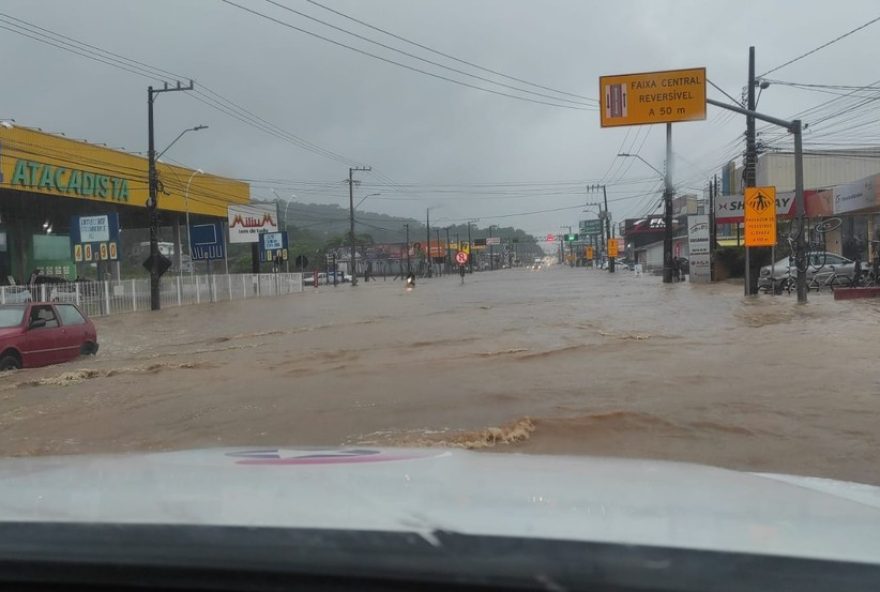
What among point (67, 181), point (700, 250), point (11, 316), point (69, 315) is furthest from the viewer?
point (700, 250)

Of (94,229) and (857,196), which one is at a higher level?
(857,196)

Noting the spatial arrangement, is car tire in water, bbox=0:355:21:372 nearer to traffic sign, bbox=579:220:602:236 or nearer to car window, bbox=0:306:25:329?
car window, bbox=0:306:25:329

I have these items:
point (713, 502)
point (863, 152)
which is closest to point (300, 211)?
point (863, 152)

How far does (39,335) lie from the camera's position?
41.3ft

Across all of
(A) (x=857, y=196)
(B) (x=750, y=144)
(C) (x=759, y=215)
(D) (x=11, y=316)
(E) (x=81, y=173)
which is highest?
(E) (x=81, y=173)

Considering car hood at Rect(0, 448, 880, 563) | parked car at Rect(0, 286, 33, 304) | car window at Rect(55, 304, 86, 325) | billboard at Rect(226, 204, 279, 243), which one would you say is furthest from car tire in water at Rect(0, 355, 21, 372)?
billboard at Rect(226, 204, 279, 243)

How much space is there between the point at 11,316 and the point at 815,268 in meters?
25.4

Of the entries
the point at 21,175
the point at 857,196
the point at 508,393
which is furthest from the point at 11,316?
the point at 857,196

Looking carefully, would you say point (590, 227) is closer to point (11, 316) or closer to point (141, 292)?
point (141, 292)

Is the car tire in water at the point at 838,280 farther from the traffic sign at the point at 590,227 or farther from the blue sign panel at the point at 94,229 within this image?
the traffic sign at the point at 590,227

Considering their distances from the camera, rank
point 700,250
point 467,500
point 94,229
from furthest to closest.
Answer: point 700,250 < point 94,229 < point 467,500

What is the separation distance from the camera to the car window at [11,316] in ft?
40.2

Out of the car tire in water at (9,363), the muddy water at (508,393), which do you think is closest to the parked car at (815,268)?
the muddy water at (508,393)

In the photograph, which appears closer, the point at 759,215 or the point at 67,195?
the point at 759,215
